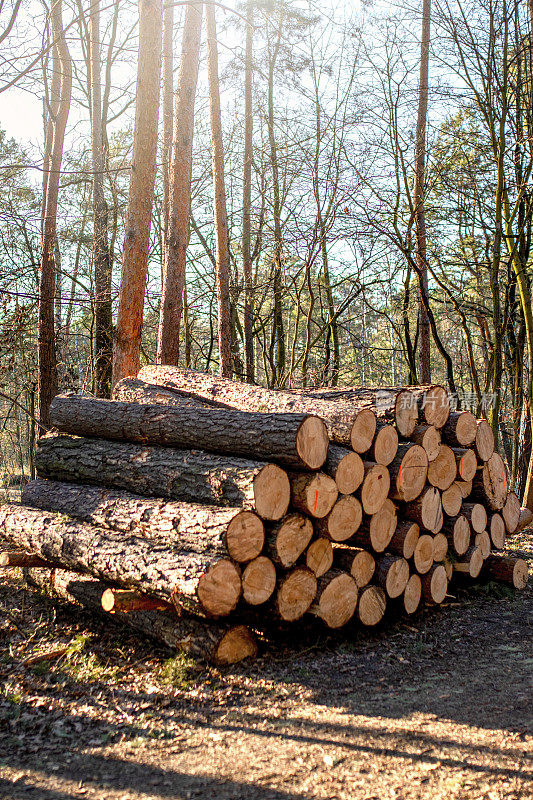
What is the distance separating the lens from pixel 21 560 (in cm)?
480

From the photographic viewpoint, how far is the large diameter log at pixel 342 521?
4305mm

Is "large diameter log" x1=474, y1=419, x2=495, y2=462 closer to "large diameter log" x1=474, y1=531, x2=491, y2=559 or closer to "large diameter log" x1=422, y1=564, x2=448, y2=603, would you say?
"large diameter log" x1=474, y1=531, x2=491, y2=559

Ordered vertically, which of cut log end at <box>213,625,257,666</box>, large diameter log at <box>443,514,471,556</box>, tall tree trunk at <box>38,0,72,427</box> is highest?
tall tree trunk at <box>38,0,72,427</box>

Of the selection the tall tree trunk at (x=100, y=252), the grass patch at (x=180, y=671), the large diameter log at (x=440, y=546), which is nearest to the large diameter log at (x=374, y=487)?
the large diameter log at (x=440, y=546)

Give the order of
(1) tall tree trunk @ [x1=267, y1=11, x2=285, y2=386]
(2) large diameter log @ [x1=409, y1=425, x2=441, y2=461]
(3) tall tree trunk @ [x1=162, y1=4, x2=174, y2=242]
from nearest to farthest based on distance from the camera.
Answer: (2) large diameter log @ [x1=409, y1=425, x2=441, y2=461] < (3) tall tree trunk @ [x1=162, y1=4, x2=174, y2=242] < (1) tall tree trunk @ [x1=267, y1=11, x2=285, y2=386]

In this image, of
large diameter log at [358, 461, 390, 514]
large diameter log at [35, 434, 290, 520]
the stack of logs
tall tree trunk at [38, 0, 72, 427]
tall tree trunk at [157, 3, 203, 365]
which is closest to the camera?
the stack of logs

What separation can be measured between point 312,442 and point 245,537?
82 cm

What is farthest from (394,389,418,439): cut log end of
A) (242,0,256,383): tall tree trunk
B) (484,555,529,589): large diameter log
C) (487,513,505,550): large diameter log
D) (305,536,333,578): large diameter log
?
(242,0,256,383): tall tree trunk

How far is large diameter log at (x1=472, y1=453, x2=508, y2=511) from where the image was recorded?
18.9ft

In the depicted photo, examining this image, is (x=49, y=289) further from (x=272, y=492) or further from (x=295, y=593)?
(x=295, y=593)

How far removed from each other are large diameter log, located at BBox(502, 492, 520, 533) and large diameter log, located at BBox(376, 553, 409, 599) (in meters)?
1.77

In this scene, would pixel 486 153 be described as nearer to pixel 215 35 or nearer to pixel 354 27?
pixel 354 27

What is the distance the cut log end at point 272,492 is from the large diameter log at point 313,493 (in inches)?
2.6

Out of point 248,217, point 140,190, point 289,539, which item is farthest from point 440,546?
point 248,217
